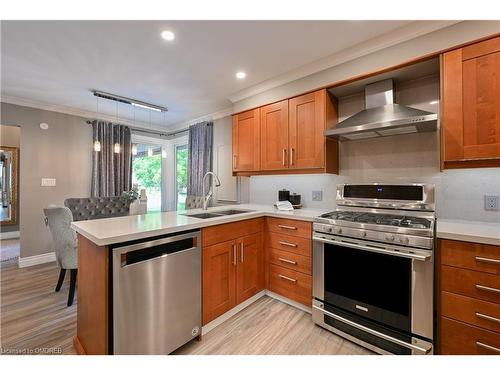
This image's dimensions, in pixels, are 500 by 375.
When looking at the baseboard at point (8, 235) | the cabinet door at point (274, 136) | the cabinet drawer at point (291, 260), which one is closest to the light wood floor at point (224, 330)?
the cabinet drawer at point (291, 260)

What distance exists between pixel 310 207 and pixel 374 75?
5.15ft

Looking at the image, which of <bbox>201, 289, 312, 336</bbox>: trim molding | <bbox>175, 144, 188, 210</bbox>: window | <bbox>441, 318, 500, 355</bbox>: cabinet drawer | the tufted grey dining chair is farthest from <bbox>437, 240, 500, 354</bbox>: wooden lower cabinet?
<bbox>175, 144, 188, 210</bbox>: window

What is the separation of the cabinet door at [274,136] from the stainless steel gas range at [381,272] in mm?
1024

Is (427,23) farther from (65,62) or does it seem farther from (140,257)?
(65,62)

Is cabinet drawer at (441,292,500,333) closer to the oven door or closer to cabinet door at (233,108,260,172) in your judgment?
the oven door

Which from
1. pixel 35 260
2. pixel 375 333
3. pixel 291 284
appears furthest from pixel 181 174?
pixel 375 333

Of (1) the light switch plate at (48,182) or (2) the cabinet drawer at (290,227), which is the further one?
(1) the light switch plate at (48,182)

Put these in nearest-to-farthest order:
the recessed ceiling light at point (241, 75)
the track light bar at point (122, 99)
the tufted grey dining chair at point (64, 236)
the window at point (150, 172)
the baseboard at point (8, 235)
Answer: the tufted grey dining chair at point (64, 236)
the recessed ceiling light at point (241, 75)
the track light bar at point (122, 99)
the window at point (150, 172)
the baseboard at point (8, 235)

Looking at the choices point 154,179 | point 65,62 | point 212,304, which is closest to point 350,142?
point 212,304

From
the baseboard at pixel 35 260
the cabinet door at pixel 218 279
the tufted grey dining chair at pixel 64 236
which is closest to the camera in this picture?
the cabinet door at pixel 218 279

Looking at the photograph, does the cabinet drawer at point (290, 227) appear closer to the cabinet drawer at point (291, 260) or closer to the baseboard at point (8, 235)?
the cabinet drawer at point (291, 260)

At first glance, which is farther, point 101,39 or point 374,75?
point 374,75

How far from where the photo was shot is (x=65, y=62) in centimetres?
237

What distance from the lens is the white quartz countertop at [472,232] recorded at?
4.49ft
